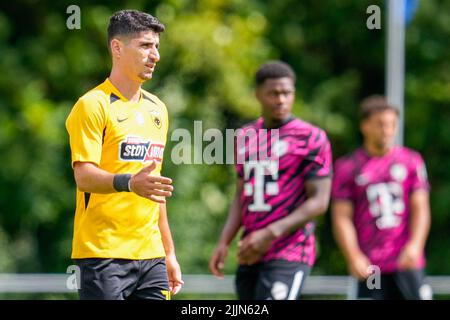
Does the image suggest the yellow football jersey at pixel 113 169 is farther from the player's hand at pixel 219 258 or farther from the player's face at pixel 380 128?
the player's face at pixel 380 128

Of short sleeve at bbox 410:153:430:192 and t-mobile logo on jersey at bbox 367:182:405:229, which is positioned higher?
short sleeve at bbox 410:153:430:192

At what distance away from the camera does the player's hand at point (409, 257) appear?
8336 millimetres

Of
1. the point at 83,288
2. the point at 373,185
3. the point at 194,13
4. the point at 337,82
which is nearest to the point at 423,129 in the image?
the point at 337,82

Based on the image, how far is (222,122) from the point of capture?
1714 cm

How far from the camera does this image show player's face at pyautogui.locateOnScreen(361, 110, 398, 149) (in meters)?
8.81

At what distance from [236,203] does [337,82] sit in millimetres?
11762

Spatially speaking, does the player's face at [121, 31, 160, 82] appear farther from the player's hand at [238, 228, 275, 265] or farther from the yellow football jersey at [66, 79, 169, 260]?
the player's hand at [238, 228, 275, 265]

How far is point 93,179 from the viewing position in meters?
5.46

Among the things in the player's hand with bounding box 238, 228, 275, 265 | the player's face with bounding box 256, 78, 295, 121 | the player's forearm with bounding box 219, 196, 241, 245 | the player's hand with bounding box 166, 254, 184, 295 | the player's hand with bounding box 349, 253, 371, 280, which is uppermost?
the player's face with bounding box 256, 78, 295, 121

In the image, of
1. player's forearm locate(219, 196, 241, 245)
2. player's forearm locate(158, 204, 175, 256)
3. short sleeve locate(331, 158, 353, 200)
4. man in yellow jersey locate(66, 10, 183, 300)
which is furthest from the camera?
short sleeve locate(331, 158, 353, 200)

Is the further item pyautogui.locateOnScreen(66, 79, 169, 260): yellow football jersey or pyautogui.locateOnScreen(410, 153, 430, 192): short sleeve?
pyautogui.locateOnScreen(410, 153, 430, 192): short sleeve

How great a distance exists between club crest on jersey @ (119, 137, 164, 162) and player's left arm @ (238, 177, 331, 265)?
1.74 m

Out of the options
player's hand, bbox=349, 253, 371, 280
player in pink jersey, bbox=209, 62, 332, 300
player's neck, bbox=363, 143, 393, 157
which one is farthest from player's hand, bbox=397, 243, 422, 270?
player in pink jersey, bbox=209, 62, 332, 300

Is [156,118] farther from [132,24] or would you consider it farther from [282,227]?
[282,227]
